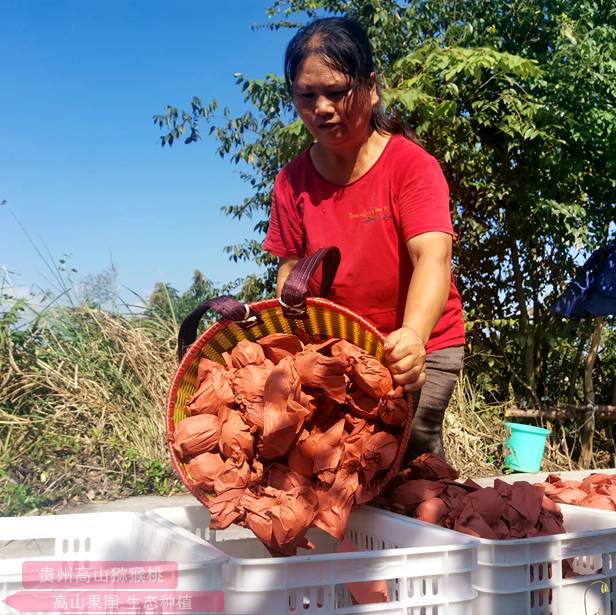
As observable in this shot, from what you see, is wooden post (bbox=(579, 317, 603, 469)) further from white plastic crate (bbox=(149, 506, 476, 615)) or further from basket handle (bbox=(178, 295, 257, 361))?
white plastic crate (bbox=(149, 506, 476, 615))

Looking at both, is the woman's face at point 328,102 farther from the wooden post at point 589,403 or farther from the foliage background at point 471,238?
the wooden post at point 589,403

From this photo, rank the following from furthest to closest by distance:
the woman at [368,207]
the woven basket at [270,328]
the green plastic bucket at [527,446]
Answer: the green plastic bucket at [527,446] → the woman at [368,207] → the woven basket at [270,328]

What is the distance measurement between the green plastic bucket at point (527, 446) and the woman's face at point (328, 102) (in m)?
4.11

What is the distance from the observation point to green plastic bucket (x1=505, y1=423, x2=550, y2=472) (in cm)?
571

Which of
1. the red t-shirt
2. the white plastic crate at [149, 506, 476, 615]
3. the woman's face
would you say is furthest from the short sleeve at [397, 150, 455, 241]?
the white plastic crate at [149, 506, 476, 615]

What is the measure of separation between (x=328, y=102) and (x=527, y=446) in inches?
169

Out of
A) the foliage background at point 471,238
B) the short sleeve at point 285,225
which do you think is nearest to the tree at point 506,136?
the foliage background at point 471,238

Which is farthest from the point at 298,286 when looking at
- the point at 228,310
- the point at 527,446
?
the point at 527,446

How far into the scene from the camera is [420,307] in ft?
6.29

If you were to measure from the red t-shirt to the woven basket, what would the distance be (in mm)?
136

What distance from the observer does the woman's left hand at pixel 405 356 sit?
1713 millimetres

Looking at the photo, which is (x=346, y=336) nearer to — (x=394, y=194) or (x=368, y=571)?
(x=394, y=194)

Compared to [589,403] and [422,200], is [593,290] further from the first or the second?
[422,200]

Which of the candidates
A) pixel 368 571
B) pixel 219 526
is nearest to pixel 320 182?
pixel 219 526
